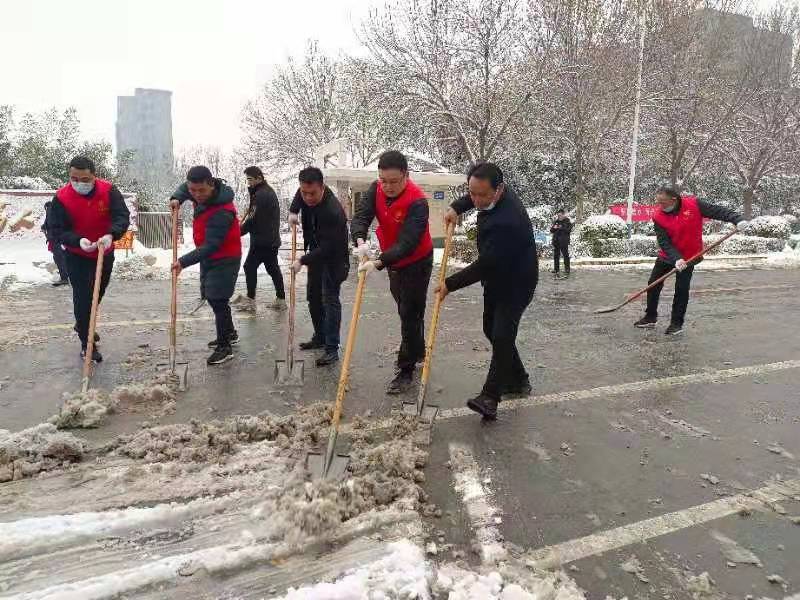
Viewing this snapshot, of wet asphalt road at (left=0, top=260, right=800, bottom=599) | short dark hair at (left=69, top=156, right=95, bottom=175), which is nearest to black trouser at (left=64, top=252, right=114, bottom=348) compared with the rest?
wet asphalt road at (left=0, top=260, right=800, bottom=599)

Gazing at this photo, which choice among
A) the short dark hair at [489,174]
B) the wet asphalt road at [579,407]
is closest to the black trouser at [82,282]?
the wet asphalt road at [579,407]

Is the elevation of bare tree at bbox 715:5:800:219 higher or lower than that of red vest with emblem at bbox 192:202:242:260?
higher

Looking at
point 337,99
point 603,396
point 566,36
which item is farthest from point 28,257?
point 337,99

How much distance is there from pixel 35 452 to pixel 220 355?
2063 millimetres

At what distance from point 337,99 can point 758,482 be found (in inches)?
1250

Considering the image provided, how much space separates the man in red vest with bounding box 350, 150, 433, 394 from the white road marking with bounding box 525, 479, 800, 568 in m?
2.13

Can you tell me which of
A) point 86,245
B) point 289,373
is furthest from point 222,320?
point 86,245

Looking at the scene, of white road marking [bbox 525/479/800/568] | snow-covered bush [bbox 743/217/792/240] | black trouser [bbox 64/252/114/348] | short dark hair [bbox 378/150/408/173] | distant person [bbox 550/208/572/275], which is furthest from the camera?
snow-covered bush [bbox 743/217/792/240]

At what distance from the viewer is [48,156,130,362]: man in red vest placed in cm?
486

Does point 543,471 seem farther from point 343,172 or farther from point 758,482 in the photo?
point 343,172

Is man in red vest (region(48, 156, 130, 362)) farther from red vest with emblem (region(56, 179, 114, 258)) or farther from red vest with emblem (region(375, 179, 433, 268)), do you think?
red vest with emblem (region(375, 179, 433, 268))

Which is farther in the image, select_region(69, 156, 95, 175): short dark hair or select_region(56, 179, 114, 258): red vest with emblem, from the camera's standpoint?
select_region(56, 179, 114, 258): red vest with emblem

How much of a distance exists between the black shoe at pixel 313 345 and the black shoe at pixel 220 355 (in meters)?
0.73

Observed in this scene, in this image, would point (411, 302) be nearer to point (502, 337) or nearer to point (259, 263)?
point (502, 337)
